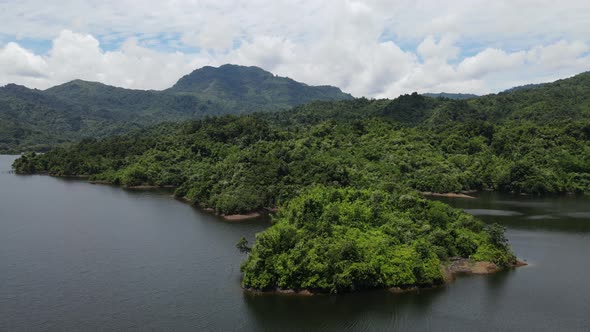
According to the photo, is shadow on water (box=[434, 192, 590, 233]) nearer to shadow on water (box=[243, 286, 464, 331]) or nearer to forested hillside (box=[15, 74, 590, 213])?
forested hillside (box=[15, 74, 590, 213])

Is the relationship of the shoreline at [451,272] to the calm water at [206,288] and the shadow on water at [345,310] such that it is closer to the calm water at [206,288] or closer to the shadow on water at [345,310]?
the shadow on water at [345,310]

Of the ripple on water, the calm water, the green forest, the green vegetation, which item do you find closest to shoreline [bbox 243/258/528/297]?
the green vegetation

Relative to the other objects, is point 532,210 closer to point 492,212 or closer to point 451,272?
point 492,212

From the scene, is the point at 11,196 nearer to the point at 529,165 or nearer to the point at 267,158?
the point at 267,158

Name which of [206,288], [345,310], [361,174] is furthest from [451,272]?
[361,174]

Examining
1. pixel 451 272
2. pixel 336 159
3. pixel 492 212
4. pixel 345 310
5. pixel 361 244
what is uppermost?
pixel 336 159

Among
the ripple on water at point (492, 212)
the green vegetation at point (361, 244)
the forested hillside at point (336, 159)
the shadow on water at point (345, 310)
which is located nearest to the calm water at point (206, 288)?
the shadow on water at point (345, 310)
